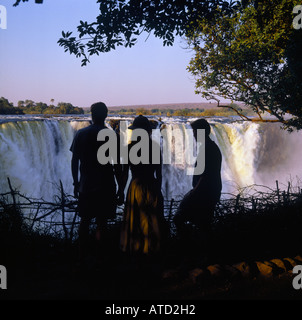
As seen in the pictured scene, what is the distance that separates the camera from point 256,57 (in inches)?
259

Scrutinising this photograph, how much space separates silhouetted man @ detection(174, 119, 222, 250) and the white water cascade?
7125 mm

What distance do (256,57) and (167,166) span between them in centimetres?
1141

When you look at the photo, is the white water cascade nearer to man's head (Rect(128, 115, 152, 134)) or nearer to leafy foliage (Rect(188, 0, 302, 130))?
Result: leafy foliage (Rect(188, 0, 302, 130))

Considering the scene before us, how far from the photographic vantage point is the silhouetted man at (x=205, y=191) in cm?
386

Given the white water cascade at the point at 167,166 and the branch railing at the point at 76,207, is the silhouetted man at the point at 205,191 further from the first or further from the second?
the white water cascade at the point at 167,166

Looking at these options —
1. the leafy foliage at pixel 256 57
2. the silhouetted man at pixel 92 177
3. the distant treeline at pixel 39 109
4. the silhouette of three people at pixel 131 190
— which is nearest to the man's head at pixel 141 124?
the silhouette of three people at pixel 131 190

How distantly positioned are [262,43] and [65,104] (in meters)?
Answer: 25.2

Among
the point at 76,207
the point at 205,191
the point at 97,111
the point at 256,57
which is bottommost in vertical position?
the point at 76,207

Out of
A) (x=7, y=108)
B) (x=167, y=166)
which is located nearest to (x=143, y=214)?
(x=167, y=166)

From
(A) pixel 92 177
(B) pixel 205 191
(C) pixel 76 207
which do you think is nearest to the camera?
(A) pixel 92 177

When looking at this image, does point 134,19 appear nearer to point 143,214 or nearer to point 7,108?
point 143,214

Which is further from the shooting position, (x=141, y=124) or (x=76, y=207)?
(x=76, y=207)

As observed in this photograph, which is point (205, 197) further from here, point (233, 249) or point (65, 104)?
point (65, 104)
